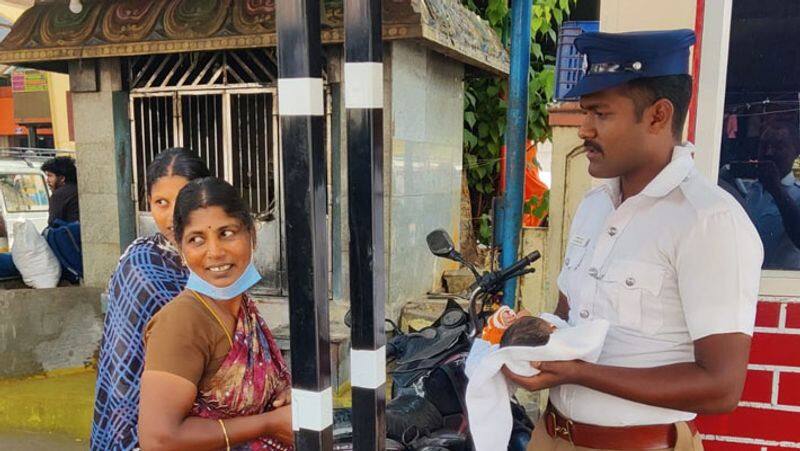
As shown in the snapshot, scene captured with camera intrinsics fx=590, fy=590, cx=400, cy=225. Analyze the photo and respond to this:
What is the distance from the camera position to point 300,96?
0.98 m

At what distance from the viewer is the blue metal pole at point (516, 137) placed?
3287 mm

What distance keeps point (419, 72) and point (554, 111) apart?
1820 millimetres

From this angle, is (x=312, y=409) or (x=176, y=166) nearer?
(x=312, y=409)

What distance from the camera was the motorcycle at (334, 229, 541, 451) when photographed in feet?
7.50

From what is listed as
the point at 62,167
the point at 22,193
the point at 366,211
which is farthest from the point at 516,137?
the point at 22,193

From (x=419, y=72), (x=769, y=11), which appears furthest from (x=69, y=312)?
(x=769, y=11)

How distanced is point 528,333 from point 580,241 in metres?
0.36

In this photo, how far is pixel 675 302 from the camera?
1334 mm

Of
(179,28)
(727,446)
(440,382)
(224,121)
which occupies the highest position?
(179,28)

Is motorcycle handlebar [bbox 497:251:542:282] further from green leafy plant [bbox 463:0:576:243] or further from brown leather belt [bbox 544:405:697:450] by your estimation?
green leafy plant [bbox 463:0:576:243]

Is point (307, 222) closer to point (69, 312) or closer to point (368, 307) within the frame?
point (368, 307)

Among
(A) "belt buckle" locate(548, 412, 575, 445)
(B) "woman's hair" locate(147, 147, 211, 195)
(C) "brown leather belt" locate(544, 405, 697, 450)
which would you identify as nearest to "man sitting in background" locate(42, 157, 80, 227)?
(B) "woman's hair" locate(147, 147, 211, 195)

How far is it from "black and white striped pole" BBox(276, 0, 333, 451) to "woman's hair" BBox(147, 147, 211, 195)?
1.09 m

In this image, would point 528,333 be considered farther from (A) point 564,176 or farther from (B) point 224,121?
(B) point 224,121
